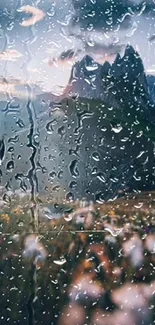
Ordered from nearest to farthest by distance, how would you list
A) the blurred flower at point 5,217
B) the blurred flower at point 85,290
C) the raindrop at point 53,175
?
the blurred flower at point 85,290
the blurred flower at point 5,217
the raindrop at point 53,175

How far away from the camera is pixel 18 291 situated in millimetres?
1911

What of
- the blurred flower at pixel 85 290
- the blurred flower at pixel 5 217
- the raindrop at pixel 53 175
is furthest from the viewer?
the raindrop at pixel 53 175

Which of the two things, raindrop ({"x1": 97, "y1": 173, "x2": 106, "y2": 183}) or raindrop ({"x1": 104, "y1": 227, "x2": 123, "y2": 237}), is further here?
raindrop ({"x1": 97, "y1": 173, "x2": 106, "y2": 183})

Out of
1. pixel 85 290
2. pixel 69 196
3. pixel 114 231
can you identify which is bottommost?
pixel 85 290

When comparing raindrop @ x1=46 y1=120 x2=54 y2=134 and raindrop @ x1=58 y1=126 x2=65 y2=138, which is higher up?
raindrop @ x1=46 y1=120 x2=54 y2=134

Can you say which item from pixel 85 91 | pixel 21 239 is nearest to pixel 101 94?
pixel 85 91

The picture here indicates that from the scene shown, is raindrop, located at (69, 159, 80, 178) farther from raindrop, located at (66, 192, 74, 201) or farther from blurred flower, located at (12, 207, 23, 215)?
blurred flower, located at (12, 207, 23, 215)

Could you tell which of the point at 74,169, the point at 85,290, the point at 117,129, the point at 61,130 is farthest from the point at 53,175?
the point at 85,290

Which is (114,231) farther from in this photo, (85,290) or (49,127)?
(49,127)

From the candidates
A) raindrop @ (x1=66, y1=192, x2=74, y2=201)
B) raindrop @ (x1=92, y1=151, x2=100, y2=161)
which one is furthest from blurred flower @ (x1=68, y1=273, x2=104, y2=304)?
raindrop @ (x1=92, y1=151, x2=100, y2=161)

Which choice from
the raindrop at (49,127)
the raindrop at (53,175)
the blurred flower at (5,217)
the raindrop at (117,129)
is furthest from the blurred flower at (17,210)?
the raindrop at (117,129)

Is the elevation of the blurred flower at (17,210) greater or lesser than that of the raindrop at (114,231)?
greater

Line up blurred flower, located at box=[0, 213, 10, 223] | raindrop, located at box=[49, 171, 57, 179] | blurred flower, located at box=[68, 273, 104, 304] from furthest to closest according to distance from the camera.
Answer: raindrop, located at box=[49, 171, 57, 179] < blurred flower, located at box=[0, 213, 10, 223] < blurred flower, located at box=[68, 273, 104, 304]

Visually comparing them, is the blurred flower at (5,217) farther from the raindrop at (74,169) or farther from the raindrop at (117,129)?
the raindrop at (117,129)
